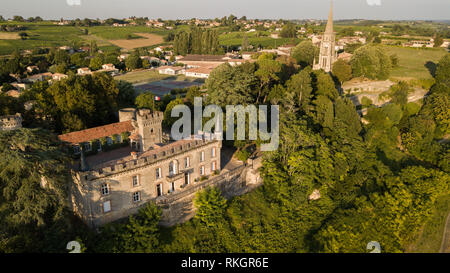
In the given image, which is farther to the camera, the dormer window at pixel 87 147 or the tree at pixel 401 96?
the tree at pixel 401 96

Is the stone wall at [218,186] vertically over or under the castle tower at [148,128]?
under

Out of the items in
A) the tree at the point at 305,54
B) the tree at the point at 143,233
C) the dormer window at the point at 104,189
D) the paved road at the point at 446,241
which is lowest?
the paved road at the point at 446,241

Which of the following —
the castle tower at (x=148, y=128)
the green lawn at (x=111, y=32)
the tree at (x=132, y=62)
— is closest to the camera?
the castle tower at (x=148, y=128)

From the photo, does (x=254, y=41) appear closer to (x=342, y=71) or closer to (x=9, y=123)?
(x=342, y=71)

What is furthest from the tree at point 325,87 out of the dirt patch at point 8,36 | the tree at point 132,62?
→ the dirt patch at point 8,36

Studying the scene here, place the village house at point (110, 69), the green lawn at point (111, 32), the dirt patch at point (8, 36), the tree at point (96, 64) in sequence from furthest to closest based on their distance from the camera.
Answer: the green lawn at point (111, 32), the dirt patch at point (8, 36), the tree at point (96, 64), the village house at point (110, 69)

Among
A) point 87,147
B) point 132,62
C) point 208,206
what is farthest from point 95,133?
point 132,62

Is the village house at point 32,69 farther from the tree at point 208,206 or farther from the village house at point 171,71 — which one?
the tree at point 208,206

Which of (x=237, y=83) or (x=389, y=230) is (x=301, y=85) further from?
(x=389, y=230)
